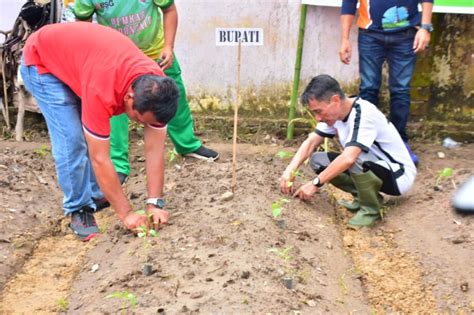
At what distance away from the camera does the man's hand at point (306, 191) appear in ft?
14.1

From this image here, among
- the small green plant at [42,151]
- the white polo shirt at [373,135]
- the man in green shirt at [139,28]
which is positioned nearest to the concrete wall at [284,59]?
the man in green shirt at [139,28]

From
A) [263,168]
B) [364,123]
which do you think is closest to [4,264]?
[263,168]

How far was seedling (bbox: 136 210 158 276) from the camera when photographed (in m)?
3.46

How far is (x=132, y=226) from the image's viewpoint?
3818mm

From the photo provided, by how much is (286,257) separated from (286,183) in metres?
0.94

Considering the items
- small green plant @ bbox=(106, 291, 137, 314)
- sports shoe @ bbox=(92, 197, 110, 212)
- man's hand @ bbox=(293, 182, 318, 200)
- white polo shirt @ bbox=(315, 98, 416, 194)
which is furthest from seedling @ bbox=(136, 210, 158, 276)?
white polo shirt @ bbox=(315, 98, 416, 194)

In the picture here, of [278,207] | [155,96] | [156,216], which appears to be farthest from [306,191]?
[155,96]

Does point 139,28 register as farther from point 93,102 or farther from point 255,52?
point 255,52

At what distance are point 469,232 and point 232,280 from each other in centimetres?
162

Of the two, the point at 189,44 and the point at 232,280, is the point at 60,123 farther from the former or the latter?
the point at 189,44

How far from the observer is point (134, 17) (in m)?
4.63

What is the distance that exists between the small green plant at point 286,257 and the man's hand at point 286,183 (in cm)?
77

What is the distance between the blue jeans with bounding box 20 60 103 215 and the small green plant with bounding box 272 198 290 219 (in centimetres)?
121

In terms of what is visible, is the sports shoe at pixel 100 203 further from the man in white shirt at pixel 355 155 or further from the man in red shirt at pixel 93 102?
the man in white shirt at pixel 355 155
